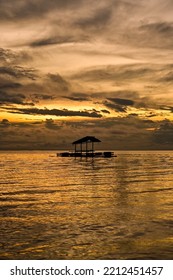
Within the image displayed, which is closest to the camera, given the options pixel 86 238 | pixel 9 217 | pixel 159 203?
pixel 86 238

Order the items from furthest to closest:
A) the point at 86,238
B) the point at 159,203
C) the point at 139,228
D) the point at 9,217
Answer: the point at 159,203, the point at 9,217, the point at 139,228, the point at 86,238

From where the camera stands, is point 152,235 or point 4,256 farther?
point 152,235

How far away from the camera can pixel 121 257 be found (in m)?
12.4

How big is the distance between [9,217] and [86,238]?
5627 millimetres

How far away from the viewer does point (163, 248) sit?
13047 mm

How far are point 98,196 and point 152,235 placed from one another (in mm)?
11319
